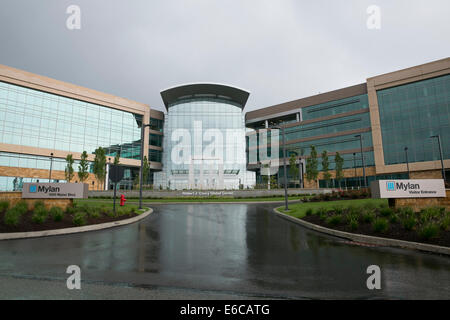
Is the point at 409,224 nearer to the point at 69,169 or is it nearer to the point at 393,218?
the point at 393,218

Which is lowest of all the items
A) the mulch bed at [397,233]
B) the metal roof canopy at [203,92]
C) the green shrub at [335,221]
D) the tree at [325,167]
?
the mulch bed at [397,233]

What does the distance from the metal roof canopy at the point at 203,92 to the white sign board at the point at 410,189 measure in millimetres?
51340

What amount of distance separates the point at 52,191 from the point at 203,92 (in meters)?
51.2

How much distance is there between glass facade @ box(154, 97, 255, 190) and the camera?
5998 centimetres

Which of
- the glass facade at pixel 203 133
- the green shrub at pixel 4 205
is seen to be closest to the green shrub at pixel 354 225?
the green shrub at pixel 4 205

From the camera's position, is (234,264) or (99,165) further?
(99,165)

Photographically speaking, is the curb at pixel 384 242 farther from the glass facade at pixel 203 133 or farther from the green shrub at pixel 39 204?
the glass facade at pixel 203 133

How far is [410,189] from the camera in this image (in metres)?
13.6

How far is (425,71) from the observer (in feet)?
163

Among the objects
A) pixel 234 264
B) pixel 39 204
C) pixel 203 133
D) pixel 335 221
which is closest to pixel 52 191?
pixel 39 204

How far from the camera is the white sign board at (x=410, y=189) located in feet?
43.9
